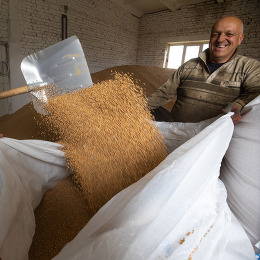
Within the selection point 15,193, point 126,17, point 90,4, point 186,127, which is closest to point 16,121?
point 15,193

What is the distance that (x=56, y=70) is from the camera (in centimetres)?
108

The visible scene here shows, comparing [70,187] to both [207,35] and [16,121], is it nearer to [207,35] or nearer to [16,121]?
[16,121]

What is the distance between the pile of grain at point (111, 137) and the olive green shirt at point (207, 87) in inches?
18.7

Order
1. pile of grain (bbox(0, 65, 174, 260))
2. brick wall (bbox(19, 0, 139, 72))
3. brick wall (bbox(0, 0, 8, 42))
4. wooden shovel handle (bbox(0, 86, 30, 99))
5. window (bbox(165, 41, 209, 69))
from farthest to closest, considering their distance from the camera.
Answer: window (bbox(165, 41, 209, 69)) < brick wall (bbox(19, 0, 139, 72)) < brick wall (bbox(0, 0, 8, 42)) < wooden shovel handle (bbox(0, 86, 30, 99)) < pile of grain (bbox(0, 65, 174, 260))

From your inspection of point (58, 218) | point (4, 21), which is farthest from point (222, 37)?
point (4, 21)

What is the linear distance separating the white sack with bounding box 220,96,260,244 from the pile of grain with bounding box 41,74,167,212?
0.87 feet

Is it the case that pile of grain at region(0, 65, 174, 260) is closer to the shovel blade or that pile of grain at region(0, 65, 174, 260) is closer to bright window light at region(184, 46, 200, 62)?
the shovel blade

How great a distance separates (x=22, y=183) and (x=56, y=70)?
0.71 meters

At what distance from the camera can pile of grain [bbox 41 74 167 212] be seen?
2.31 ft

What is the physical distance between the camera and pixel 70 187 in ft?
3.51

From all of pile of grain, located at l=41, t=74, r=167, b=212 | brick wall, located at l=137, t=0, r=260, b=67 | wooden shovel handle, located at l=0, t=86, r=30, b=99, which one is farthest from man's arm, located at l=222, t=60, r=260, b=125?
brick wall, located at l=137, t=0, r=260, b=67

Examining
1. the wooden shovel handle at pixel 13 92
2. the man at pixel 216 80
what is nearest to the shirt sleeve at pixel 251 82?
the man at pixel 216 80

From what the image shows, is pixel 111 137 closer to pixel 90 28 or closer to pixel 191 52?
pixel 90 28

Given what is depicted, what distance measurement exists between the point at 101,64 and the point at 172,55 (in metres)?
2.40
